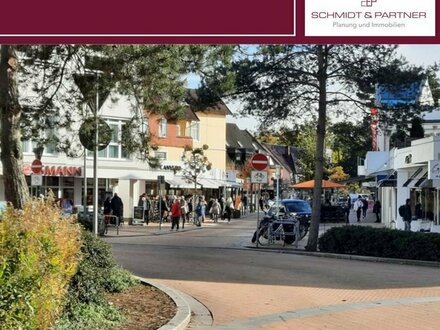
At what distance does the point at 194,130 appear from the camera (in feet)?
183

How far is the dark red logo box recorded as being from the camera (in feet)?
23.7

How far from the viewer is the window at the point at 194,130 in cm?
5469

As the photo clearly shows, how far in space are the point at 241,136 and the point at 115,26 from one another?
7975 cm

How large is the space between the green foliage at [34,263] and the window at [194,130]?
1836 inches

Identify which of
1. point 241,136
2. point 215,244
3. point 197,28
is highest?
point 241,136

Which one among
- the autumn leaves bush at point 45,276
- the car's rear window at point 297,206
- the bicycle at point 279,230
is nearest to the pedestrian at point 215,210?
the car's rear window at point 297,206

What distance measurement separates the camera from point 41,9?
754cm

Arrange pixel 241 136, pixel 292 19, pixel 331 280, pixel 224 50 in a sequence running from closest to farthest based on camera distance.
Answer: pixel 292 19, pixel 224 50, pixel 331 280, pixel 241 136

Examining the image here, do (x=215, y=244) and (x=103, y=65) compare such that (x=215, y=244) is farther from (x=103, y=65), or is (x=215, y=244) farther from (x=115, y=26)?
(x=115, y=26)

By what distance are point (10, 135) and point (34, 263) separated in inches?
176

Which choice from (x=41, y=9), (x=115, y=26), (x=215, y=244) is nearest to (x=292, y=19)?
(x=115, y=26)

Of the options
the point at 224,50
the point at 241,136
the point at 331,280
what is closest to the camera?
the point at 224,50

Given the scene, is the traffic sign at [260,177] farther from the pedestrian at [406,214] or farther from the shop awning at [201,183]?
the shop awning at [201,183]

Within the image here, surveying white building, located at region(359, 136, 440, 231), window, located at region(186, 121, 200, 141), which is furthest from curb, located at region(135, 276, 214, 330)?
window, located at region(186, 121, 200, 141)
